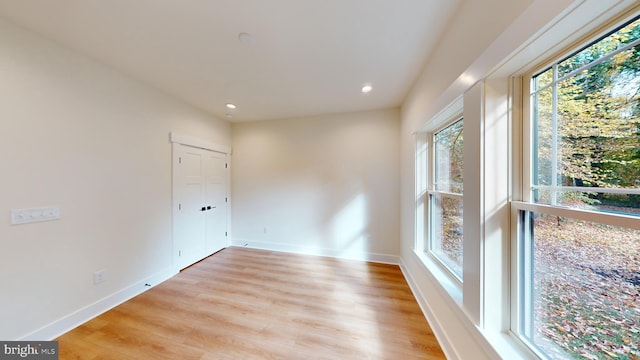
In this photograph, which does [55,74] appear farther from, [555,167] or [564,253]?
[564,253]

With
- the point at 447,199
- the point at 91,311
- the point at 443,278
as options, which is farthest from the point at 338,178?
the point at 91,311

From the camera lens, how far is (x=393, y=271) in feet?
10.1

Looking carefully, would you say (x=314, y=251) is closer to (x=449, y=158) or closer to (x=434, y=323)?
(x=434, y=323)

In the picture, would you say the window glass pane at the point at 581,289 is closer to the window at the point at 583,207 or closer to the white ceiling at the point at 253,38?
the window at the point at 583,207

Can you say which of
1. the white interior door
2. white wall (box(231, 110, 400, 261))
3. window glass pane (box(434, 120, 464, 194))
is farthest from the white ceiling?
the white interior door

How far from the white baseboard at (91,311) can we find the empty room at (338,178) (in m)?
0.02

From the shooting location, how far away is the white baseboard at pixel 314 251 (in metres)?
3.38

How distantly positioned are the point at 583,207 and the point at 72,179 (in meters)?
3.61

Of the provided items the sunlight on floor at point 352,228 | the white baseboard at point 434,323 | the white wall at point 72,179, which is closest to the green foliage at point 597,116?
the white baseboard at point 434,323

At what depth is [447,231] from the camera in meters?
2.02

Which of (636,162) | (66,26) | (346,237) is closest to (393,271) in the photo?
(346,237)

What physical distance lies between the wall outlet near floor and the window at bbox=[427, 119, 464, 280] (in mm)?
3455

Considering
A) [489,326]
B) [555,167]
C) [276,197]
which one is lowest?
[489,326]

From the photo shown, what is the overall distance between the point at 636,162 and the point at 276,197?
381 centimetres
